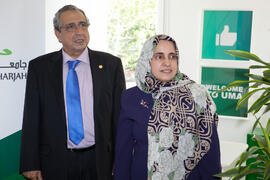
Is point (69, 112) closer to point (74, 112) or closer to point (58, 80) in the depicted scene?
point (74, 112)

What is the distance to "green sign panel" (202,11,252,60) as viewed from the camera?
3391 mm

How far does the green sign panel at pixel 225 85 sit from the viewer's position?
11.4ft

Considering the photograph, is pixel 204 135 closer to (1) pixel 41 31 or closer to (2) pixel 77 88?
(2) pixel 77 88

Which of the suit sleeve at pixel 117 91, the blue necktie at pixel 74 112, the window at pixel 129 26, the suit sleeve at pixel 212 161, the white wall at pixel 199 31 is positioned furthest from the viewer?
the window at pixel 129 26

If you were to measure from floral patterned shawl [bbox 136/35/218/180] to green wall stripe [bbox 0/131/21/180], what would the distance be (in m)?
1.21

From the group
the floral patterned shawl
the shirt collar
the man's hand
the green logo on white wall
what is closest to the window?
the green logo on white wall

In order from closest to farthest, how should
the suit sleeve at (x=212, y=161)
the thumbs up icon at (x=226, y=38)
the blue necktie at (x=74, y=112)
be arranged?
the suit sleeve at (x=212, y=161)
the blue necktie at (x=74, y=112)
the thumbs up icon at (x=226, y=38)

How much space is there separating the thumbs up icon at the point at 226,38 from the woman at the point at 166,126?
1938 millimetres

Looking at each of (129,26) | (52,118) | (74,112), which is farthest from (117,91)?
(129,26)

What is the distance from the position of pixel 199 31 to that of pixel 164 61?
2.01 metres

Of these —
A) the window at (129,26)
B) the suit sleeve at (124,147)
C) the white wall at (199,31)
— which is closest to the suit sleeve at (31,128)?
the suit sleeve at (124,147)

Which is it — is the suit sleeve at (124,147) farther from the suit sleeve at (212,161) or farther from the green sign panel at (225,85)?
the green sign panel at (225,85)

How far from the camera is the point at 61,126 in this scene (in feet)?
6.62

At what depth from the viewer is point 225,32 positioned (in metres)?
3.48
